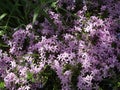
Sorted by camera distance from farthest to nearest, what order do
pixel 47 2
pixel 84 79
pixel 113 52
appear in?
pixel 47 2 → pixel 113 52 → pixel 84 79

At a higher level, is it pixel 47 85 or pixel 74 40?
pixel 74 40

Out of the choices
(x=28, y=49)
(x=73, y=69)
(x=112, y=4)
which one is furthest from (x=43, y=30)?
(x=112, y=4)

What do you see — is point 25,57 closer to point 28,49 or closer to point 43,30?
point 28,49

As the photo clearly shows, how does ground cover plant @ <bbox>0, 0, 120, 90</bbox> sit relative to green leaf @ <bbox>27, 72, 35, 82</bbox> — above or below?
above

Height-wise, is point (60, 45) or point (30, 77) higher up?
point (60, 45)

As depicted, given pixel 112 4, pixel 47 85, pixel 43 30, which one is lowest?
pixel 47 85

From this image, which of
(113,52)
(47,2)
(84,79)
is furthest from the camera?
(47,2)

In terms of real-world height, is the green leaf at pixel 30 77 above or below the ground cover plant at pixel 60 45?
below

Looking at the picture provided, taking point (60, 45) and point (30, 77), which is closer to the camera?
point (30, 77)
